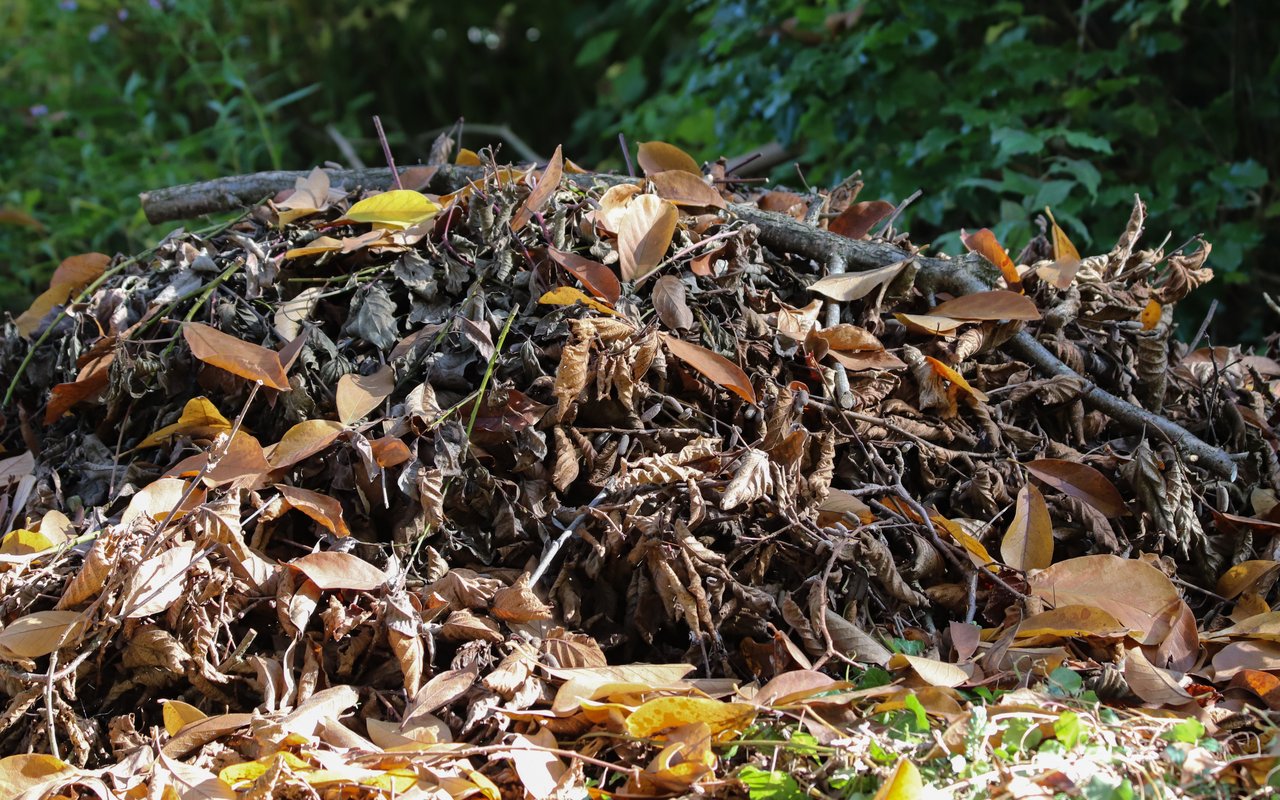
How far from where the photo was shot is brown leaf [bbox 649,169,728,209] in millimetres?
1775

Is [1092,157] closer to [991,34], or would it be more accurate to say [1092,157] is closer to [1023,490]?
[991,34]

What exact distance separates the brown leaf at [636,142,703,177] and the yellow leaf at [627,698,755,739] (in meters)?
1.07

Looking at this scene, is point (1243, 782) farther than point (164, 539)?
No

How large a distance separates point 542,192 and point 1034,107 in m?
2.05

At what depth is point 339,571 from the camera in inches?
51.4

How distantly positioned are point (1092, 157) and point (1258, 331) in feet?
2.41

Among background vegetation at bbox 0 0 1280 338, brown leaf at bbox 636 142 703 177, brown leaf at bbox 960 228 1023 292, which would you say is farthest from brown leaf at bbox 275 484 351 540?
background vegetation at bbox 0 0 1280 338

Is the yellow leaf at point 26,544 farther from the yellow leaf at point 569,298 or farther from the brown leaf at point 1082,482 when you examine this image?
the brown leaf at point 1082,482

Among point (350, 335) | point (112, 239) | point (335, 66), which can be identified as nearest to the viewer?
point (350, 335)

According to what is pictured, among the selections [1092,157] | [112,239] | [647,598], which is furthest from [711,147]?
[647,598]

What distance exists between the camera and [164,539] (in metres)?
1.30

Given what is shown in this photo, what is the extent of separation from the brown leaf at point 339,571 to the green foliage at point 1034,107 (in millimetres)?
2043

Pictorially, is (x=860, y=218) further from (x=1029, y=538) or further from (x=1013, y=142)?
(x=1013, y=142)

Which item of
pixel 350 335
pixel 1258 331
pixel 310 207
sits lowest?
pixel 1258 331
